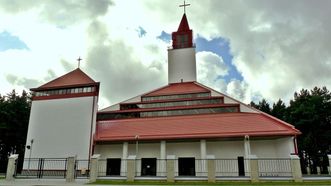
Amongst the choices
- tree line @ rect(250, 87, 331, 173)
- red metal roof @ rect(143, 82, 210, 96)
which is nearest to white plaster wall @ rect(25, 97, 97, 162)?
red metal roof @ rect(143, 82, 210, 96)

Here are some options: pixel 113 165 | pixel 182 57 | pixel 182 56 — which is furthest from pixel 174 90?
pixel 113 165

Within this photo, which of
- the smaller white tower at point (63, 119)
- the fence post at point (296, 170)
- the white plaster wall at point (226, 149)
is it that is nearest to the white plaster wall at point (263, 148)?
the white plaster wall at point (226, 149)

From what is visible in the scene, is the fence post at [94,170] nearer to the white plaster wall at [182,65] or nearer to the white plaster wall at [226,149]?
the white plaster wall at [226,149]

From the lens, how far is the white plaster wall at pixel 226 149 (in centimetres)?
2316

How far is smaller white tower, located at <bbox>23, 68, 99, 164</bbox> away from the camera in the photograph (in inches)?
922

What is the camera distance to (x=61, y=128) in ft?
79.5

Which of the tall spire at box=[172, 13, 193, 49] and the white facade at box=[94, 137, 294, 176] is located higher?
the tall spire at box=[172, 13, 193, 49]

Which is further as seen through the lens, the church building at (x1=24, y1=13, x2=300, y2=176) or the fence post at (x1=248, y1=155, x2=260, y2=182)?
the church building at (x1=24, y1=13, x2=300, y2=176)

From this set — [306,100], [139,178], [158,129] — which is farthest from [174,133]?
[306,100]

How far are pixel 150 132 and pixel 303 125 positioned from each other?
78.5 ft

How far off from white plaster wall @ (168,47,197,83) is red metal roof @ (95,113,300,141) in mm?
9751

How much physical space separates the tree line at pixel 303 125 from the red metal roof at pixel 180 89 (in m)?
15.5

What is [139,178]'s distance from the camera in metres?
16.7

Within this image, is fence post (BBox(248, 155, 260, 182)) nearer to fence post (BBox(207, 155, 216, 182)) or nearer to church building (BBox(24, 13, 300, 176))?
fence post (BBox(207, 155, 216, 182))
